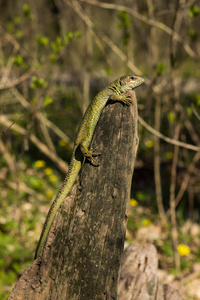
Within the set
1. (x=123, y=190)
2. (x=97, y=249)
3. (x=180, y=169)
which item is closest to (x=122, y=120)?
(x=123, y=190)

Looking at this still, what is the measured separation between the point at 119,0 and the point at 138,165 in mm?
5425

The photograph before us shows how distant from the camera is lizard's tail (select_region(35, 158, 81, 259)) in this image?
2.18m

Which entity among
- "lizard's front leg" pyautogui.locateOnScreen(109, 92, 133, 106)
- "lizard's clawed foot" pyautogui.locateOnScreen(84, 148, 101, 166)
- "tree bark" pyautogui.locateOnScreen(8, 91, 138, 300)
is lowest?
"tree bark" pyautogui.locateOnScreen(8, 91, 138, 300)

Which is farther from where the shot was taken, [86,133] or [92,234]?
[86,133]

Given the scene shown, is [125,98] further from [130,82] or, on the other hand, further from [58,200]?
[58,200]

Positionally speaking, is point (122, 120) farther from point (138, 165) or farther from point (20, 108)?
point (20, 108)

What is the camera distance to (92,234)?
1946 mm

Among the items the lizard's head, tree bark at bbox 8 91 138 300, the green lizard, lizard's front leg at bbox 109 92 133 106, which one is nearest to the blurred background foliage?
the lizard's head

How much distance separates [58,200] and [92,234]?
0.43m

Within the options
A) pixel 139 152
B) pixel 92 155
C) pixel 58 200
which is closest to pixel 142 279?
pixel 58 200

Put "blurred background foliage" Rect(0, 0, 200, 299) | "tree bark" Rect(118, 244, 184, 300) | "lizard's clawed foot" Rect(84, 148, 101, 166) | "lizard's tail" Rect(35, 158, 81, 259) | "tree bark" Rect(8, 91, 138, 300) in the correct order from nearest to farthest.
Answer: "tree bark" Rect(8, 91, 138, 300) → "lizard's clawed foot" Rect(84, 148, 101, 166) → "lizard's tail" Rect(35, 158, 81, 259) → "tree bark" Rect(118, 244, 184, 300) → "blurred background foliage" Rect(0, 0, 200, 299)

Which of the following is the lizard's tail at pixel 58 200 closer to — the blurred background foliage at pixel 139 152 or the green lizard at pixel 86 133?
the green lizard at pixel 86 133

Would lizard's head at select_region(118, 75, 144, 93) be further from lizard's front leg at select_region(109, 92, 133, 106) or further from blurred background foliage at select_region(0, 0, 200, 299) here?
blurred background foliage at select_region(0, 0, 200, 299)

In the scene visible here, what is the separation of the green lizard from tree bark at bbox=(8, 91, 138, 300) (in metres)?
0.15
